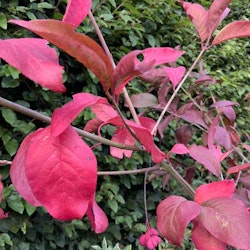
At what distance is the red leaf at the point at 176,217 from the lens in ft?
1.85

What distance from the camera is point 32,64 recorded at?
1.18 feet

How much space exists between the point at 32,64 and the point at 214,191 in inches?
14.3

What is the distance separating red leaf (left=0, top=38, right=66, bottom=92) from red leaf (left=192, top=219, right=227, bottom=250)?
34 cm

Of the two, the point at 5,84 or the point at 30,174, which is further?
the point at 5,84

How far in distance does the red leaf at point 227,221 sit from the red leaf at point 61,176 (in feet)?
0.74

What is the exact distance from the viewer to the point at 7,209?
1611mm

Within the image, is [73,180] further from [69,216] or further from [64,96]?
[64,96]

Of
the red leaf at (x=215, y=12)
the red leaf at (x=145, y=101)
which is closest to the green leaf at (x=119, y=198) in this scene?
the red leaf at (x=145, y=101)

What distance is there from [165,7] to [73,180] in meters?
1.80

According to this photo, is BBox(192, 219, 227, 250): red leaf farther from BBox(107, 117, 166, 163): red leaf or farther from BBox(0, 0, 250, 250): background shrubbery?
BBox(0, 0, 250, 250): background shrubbery

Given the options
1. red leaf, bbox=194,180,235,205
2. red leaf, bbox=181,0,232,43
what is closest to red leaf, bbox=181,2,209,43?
red leaf, bbox=181,0,232,43

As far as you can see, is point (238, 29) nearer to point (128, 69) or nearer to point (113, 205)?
point (128, 69)

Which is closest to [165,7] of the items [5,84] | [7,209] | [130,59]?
[5,84]

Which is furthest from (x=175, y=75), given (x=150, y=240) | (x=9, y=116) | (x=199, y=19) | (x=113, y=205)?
(x=113, y=205)
